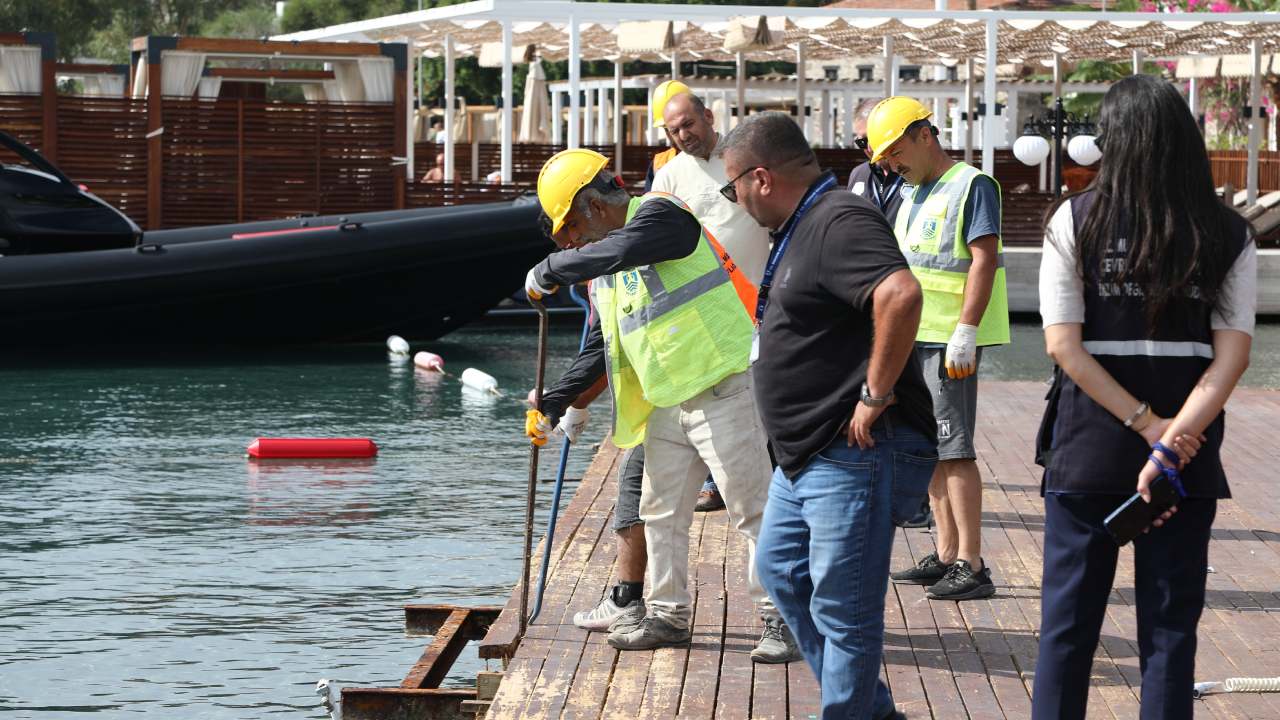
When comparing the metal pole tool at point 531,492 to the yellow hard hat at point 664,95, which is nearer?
the metal pole tool at point 531,492

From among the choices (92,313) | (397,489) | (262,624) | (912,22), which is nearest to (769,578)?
(262,624)

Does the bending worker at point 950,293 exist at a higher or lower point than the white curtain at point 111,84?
lower

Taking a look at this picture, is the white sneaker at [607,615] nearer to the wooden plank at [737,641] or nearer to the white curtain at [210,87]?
the wooden plank at [737,641]

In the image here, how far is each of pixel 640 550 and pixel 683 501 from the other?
35cm

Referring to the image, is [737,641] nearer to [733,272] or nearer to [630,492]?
[630,492]

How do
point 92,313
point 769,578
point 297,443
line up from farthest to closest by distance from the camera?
point 92,313, point 297,443, point 769,578

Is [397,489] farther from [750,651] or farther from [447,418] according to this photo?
[750,651]

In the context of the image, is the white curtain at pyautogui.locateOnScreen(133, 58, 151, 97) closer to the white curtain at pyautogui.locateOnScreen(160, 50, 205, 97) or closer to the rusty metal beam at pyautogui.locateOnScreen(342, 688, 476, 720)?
the white curtain at pyautogui.locateOnScreen(160, 50, 205, 97)

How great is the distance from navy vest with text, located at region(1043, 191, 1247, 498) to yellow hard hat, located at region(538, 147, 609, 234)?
5.62 ft

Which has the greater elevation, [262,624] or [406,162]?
[406,162]

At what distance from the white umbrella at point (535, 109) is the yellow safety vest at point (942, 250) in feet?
68.2

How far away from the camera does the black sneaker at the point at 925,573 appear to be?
20.2ft

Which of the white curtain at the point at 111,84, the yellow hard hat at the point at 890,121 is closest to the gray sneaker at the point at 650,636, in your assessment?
the yellow hard hat at the point at 890,121

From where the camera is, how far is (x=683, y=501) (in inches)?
209
